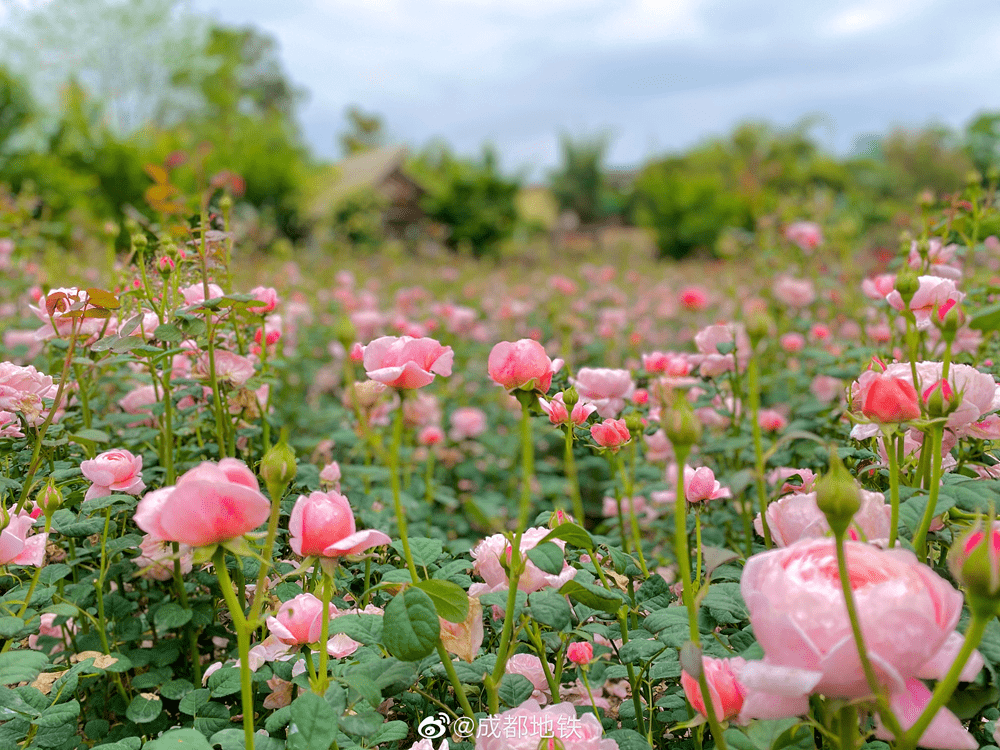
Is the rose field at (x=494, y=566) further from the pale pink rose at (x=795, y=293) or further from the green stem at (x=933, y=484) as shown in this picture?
the pale pink rose at (x=795, y=293)

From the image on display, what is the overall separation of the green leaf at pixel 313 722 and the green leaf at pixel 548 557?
0.24m

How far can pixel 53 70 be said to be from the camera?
55.9 feet

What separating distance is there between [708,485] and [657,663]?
11.2 inches

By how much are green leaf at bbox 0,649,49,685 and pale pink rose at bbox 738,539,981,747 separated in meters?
0.72

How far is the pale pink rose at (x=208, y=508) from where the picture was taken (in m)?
0.52

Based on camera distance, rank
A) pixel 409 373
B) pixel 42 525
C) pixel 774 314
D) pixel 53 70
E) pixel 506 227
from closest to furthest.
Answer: pixel 409 373 → pixel 42 525 → pixel 774 314 → pixel 506 227 → pixel 53 70

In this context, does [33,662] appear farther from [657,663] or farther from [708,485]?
[708,485]

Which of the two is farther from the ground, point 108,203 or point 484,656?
point 108,203

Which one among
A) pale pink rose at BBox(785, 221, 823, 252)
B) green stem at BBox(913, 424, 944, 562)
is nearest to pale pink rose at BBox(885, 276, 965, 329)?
green stem at BBox(913, 424, 944, 562)

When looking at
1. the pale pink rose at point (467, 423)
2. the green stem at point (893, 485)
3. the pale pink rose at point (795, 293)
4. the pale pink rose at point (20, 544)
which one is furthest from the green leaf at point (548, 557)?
the pale pink rose at point (795, 293)

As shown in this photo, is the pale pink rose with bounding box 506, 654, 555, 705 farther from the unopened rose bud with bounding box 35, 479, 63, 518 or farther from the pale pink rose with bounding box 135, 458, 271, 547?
the unopened rose bud with bounding box 35, 479, 63, 518

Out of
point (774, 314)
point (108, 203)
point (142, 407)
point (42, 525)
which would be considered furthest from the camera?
point (108, 203)

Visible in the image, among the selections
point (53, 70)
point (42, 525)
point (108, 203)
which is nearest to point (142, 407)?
point (42, 525)

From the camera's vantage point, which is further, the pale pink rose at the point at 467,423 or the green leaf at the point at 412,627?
the pale pink rose at the point at 467,423
